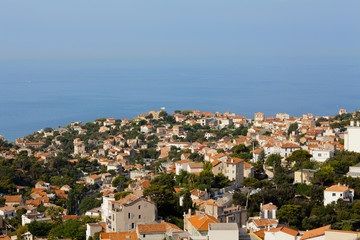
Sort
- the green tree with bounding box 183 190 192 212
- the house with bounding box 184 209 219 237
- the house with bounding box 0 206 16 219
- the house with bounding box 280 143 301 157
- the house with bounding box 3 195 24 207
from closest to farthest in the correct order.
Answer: the house with bounding box 184 209 219 237 < the green tree with bounding box 183 190 192 212 < the house with bounding box 0 206 16 219 < the house with bounding box 3 195 24 207 < the house with bounding box 280 143 301 157

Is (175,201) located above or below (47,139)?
below

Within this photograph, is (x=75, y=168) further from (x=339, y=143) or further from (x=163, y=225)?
(x=163, y=225)

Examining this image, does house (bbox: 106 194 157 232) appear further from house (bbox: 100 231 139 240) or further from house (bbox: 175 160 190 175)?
house (bbox: 175 160 190 175)

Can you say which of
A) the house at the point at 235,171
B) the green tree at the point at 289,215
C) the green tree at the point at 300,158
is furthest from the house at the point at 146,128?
the green tree at the point at 289,215

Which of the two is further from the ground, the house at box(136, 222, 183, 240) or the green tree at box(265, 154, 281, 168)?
the green tree at box(265, 154, 281, 168)

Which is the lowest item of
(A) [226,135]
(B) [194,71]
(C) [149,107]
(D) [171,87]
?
(A) [226,135]

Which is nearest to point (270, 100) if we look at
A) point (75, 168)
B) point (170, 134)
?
point (170, 134)

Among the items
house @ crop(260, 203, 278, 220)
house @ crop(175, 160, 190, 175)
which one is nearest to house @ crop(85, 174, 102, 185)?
house @ crop(175, 160, 190, 175)
